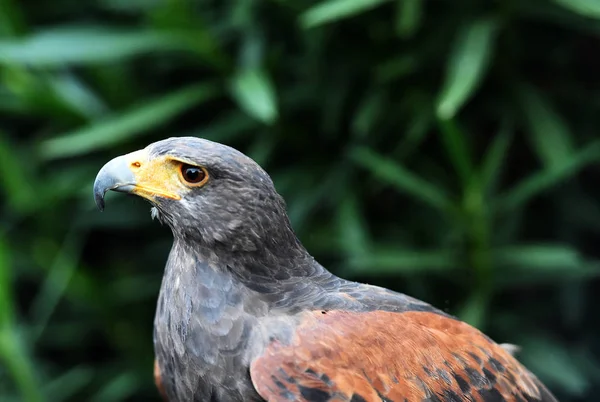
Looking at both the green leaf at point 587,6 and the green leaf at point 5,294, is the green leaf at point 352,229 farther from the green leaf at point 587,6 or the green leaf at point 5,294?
the green leaf at point 5,294

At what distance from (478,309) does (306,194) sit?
108cm

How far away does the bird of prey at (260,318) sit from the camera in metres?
2.21

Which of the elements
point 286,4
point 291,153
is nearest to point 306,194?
point 291,153

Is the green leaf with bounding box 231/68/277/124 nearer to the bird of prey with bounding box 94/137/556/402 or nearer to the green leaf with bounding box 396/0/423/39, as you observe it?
the green leaf with bounding box 396/0/423/39

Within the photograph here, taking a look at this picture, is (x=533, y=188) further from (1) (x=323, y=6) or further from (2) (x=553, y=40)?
(1) (x=323, y=6)

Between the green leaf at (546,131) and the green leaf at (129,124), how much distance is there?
1.66 meters

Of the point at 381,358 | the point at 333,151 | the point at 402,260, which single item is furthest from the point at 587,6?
the point at 381,358

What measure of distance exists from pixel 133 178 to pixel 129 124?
198 cm

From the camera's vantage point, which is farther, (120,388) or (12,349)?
(120,388)

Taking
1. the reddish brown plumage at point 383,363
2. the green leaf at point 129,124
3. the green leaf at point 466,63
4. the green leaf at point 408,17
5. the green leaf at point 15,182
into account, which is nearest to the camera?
the reddish brown plumage at point 383,363

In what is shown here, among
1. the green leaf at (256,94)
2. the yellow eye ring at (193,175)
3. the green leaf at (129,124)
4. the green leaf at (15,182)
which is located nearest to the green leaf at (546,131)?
the green leaf at (256,94)

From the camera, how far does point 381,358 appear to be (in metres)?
2.26

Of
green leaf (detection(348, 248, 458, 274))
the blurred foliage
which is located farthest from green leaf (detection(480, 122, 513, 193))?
green leaf (detection(348, 248, 458, 274))

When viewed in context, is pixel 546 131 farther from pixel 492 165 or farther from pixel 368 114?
pixel 368 114
